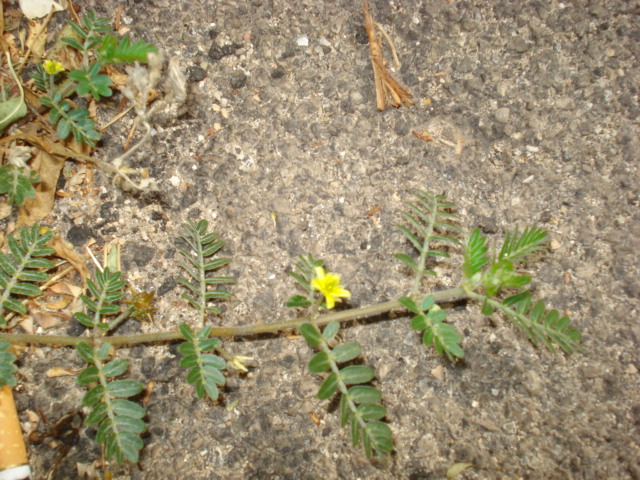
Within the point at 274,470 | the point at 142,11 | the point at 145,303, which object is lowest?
the point at 274,470

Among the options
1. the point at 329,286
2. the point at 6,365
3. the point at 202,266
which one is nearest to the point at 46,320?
the point at 6,365

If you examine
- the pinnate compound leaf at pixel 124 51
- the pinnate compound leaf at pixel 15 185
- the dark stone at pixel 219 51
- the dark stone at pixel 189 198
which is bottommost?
the dark stone at pixel 189 198

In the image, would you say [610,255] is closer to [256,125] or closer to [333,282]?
[333,282]

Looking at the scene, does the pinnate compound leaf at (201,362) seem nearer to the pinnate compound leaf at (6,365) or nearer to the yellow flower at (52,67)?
the pinnate compound leaf at (6,365)

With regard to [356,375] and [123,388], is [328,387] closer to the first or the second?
[356,375]

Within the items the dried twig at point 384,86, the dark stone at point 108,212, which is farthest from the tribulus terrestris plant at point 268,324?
the dried twig at point 384,86

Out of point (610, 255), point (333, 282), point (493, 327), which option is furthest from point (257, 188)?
point (610, 255)

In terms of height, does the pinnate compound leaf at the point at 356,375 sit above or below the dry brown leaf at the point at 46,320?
above
